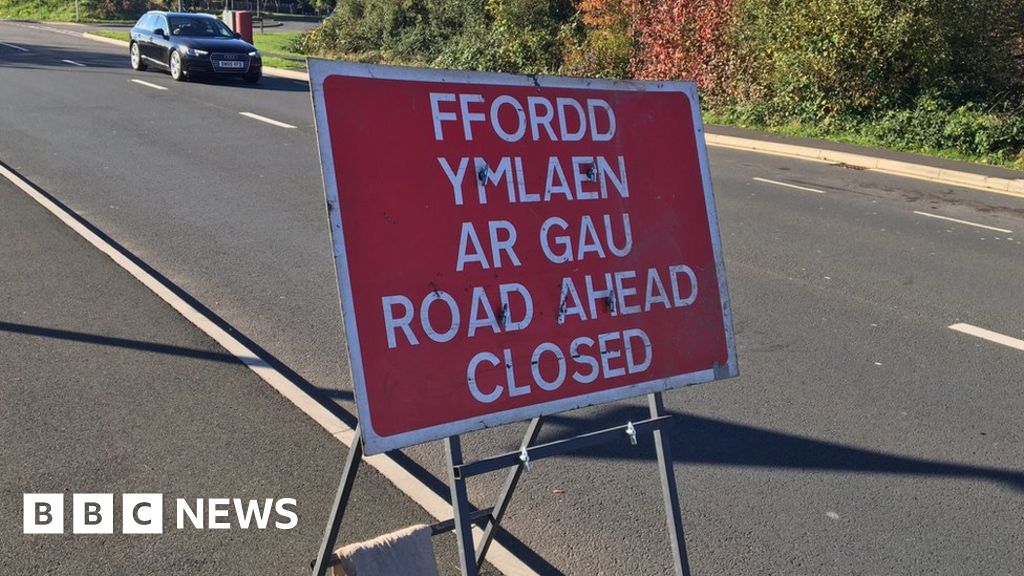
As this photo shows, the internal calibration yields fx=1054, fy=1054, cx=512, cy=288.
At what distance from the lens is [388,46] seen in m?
35.0

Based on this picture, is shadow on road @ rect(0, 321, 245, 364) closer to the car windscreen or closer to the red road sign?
the red road sign

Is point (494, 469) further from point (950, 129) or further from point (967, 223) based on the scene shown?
point (950, 129)

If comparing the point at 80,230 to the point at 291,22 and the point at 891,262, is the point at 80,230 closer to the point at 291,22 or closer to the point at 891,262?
the point at 891,262

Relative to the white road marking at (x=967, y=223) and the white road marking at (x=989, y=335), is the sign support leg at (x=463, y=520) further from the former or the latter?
the white road marking at (x=967, y=223)

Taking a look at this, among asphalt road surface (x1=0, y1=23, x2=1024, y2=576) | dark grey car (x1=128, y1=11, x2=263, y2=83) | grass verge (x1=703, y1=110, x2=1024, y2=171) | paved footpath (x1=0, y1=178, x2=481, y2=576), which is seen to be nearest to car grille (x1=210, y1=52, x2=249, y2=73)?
dark grey car (x1=128, y1=11, x2=263, y2=83)

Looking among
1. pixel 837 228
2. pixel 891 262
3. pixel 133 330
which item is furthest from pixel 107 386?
pixel 837 228

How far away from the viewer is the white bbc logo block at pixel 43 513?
4035mm

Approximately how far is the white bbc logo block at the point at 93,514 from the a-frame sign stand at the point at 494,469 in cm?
115

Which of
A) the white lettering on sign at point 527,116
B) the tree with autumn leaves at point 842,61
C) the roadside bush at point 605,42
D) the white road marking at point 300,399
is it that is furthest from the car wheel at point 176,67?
the white lettering on sign at point 527,116

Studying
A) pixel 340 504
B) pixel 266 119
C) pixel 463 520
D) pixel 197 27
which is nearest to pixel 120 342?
pixel 340 504

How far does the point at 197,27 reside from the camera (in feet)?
81.7

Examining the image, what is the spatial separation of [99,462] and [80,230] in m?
4.89

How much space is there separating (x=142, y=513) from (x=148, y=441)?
724mm

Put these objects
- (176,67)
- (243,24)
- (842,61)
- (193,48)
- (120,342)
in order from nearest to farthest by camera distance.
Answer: (120,342) < (842,61) < (193,48) < (176,67) < (243,24)
